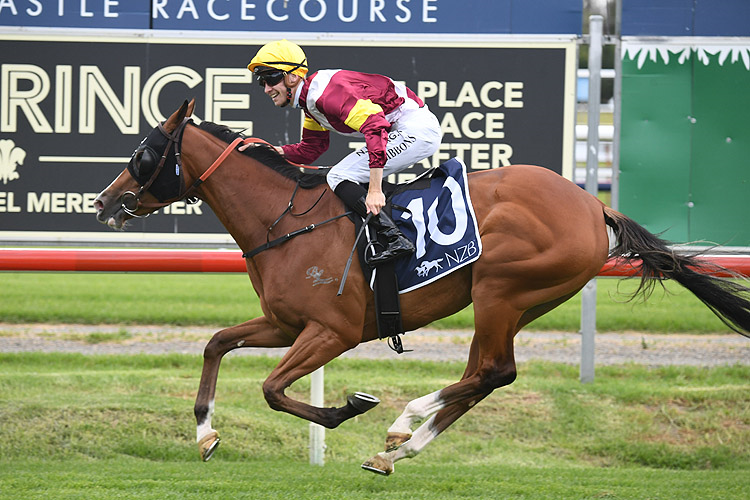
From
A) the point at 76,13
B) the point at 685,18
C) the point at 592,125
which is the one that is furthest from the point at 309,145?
the point at 685,18

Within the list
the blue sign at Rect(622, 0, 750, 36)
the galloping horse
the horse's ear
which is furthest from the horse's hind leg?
the blue sign at Rect(622, 0, 750, 36)

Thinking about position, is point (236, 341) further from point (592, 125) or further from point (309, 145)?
point (592, 125)

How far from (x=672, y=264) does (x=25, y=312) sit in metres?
8.28

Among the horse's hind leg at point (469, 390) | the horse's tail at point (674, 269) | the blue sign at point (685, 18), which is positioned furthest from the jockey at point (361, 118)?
the blue sign at point (685, 18)

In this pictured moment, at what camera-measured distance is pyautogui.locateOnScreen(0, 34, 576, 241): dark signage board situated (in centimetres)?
658

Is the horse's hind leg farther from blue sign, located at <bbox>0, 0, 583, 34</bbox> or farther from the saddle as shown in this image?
blue sign, located at <bbox>0, 0, 583, 34</bbox>

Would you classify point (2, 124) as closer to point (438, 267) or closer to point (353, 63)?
point (353, 63)

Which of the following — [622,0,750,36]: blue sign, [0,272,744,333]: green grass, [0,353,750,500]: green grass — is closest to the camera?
[0,353,750,500]: green grass

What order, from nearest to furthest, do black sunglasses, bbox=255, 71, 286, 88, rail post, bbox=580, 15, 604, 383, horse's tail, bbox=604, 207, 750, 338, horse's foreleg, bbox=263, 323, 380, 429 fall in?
horse's foreleg, bbox=263, 323, 380, 429
black sunglasses, bbox=255, 71, 286, 88
horse's tail, bbox=604, 207, 750, 338
rail post, bbox=580, 15, 604, 383

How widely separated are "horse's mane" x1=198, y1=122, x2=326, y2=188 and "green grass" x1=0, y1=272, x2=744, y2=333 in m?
4.41

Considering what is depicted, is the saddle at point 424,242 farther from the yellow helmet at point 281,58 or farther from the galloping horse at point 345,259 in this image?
the yellow helmet at point 281,58

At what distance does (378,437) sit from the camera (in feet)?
19.6

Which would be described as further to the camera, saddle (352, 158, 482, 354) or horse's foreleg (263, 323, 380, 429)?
saddle (352, 158, 482, 354)

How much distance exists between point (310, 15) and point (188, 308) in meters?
5.48
